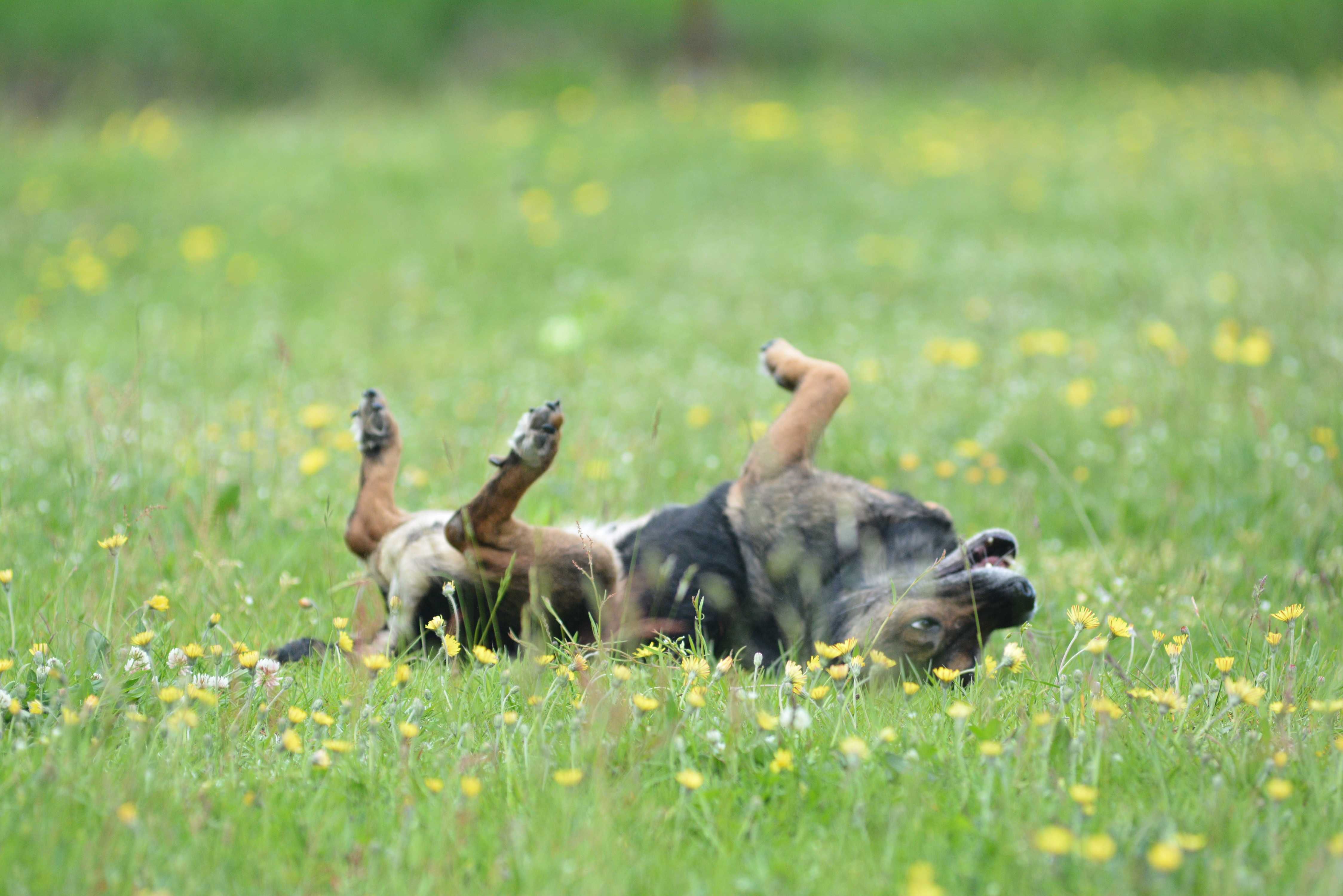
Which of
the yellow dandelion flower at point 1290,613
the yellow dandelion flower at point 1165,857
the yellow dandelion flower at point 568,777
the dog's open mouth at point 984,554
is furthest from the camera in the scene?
the dog's open mouth at point 984,554

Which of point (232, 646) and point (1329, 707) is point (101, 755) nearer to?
point (232, 646)

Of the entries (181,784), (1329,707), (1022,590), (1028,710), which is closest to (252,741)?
(181,784)

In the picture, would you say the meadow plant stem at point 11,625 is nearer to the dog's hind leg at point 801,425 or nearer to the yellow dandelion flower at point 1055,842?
the dog's hind leg at point 801,425

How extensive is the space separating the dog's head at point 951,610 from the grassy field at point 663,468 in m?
0.13

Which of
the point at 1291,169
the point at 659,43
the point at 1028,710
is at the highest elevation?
the point at 659,43

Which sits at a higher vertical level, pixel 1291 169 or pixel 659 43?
pixel 659 43

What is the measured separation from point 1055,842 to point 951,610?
134 centimetres

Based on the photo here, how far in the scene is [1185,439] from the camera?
470 centimetres

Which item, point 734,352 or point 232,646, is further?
point 734,352

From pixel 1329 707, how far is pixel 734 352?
4.33 meters

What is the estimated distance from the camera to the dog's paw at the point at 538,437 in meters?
2.84

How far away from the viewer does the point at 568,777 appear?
198 cm

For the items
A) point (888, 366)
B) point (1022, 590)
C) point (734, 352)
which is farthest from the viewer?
point (734, 352)

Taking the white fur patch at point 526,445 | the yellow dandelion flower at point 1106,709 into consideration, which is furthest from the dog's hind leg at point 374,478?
the yellow dandelion flower at point 1106,709
